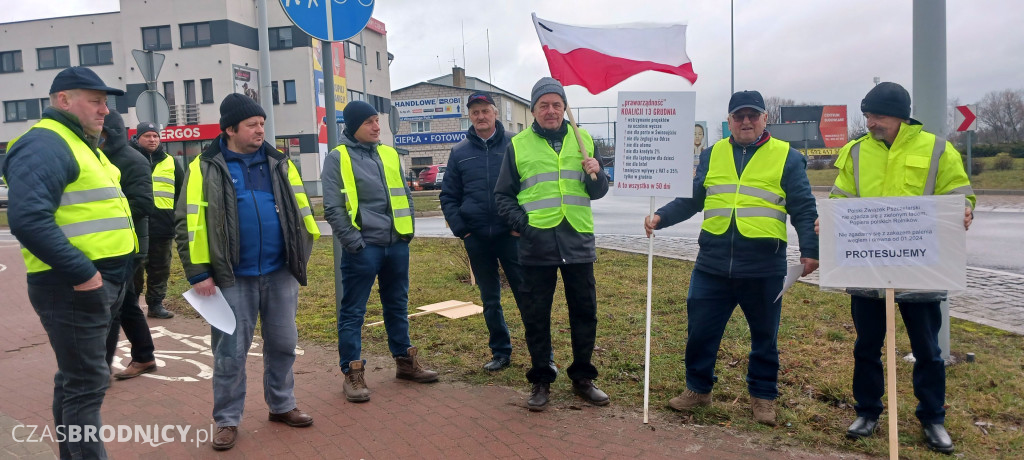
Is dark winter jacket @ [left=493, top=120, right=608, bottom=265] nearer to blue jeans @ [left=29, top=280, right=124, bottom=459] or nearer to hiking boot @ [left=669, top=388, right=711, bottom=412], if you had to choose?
hiking boot @ [left=669, top=388, right=711, bottom=412]

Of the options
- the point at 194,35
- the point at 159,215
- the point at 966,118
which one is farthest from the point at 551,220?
the point at 194,35

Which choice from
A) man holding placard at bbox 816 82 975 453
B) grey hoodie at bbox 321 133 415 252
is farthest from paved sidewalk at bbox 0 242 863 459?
grey hoodie at bbox 321 133 415 252

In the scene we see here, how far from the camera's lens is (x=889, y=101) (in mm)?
4062

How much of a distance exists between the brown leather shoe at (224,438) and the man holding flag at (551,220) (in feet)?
5.91

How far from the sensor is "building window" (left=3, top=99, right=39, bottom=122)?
48.6m

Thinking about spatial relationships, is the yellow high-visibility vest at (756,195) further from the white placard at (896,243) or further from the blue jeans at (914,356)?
the blue jeans at (914,356)

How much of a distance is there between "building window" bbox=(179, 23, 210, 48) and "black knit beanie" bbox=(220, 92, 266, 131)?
1648 inches

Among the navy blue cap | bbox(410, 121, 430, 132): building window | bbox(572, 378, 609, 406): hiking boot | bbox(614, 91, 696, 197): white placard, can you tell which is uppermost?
bbox(410, 121, 430, 132): building window

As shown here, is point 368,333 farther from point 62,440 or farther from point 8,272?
point 8,272

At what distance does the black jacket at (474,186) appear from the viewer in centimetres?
552

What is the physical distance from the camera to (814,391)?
4984mm

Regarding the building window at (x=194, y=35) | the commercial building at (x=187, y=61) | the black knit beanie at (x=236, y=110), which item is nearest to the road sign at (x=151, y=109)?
the black knit beanie at (x=236, y=110)

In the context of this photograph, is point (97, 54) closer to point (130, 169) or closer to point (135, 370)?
point (130, 169)

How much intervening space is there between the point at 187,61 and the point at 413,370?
4230 centimetres
